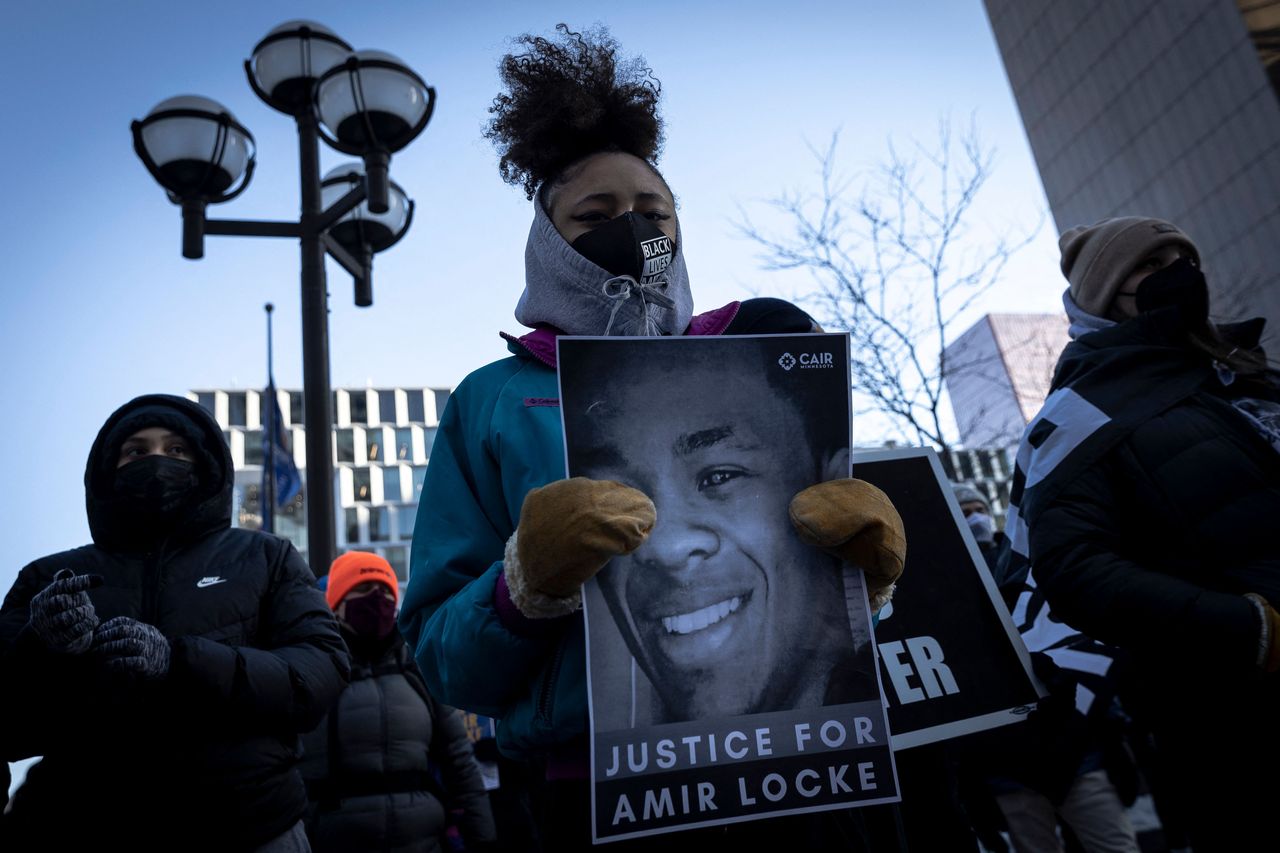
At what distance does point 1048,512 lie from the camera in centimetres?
233

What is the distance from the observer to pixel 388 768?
152 inches

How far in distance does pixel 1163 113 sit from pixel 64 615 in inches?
1699

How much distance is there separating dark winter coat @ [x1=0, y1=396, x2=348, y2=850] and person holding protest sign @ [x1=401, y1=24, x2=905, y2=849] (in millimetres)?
1005

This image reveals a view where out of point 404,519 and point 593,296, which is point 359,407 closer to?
point 404,519

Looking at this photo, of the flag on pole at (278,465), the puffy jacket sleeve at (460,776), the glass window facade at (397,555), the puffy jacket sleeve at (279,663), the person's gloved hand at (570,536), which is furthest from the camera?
the glass window facade at (397,555)

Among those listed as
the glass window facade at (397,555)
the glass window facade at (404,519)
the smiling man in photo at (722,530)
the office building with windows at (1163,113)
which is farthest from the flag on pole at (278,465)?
the glass window facade at (404,519)

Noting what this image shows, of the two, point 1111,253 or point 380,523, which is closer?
point 1111,253

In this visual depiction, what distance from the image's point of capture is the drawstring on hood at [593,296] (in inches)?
63.2

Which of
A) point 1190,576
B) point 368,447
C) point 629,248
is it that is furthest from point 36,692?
point 368,447

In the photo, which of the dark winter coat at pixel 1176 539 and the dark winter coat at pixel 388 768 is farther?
the dark winter coat at pixel 388 768

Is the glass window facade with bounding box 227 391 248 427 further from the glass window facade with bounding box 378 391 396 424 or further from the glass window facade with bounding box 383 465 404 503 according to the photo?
the glass window facade with bounding box 383 465 404 503

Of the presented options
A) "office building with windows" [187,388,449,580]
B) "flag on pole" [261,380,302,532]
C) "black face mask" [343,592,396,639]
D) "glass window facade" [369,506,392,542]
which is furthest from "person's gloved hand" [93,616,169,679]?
"glass window facade" [369,506,392,542]

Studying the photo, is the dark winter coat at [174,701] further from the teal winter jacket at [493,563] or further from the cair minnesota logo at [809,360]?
the cair minnesota logo at [809,360]

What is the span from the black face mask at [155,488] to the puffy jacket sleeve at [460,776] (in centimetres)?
199
